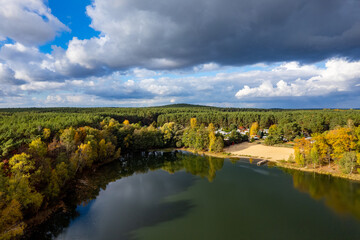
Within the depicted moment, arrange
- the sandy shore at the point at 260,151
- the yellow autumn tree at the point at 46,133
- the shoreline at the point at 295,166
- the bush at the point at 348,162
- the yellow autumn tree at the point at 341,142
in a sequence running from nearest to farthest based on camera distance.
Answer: the bush at the point at 348,162, the shoreline at the point at 295,166, the yellow autumn tree at the point at 341,142, the yellow autumn tree at the point at 46,133, the sandy shore at the point at 260,151

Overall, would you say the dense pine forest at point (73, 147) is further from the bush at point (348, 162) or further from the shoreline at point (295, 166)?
the shoreline at point (295, 166)

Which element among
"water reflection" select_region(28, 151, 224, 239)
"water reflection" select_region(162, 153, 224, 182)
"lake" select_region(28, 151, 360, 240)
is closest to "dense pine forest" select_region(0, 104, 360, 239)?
"water reflection" select_region(28, 151, 224, 239)

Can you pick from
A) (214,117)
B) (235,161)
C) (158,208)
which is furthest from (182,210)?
(214,117)

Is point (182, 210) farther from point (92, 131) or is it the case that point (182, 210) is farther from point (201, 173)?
point (92, 131)

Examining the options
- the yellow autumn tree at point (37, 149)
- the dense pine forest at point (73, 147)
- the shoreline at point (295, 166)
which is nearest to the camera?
the dense pine forest at point (73, 147)

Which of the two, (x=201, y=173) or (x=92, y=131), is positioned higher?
(x=92, y=131)

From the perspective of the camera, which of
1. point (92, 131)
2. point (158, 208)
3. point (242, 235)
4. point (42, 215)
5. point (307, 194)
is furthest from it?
point (92, 131)

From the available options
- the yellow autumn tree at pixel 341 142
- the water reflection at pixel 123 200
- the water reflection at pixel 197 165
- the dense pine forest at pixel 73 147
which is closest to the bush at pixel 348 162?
the dense pine forest at pixel 73 147
